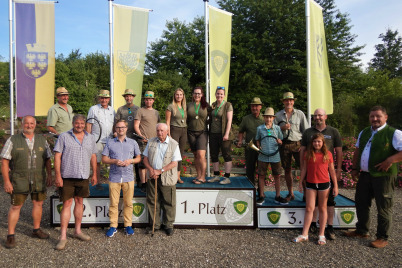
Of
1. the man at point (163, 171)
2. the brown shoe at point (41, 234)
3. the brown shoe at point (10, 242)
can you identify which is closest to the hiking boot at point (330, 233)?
the man at point (163, 171)

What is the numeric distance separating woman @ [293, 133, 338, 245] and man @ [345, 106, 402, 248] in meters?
0.53

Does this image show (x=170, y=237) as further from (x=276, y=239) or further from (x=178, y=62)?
(x=178, y=62)

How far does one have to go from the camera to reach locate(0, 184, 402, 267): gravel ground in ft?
12.0

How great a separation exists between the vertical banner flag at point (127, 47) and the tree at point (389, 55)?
157 ft

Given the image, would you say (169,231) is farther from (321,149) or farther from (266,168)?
(321,149)

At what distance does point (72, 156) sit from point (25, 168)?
653 millimetres

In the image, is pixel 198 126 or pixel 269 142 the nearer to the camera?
pixel 269 142

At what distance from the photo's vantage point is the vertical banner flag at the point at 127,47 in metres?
7.96

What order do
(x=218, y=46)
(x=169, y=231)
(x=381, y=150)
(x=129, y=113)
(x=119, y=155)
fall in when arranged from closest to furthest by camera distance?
(x=381, y=150), (x=119, y=155), (x=169, y=231), (x=129, y=113), (x=218, y=46)

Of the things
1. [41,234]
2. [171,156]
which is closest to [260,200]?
Result: [171,156]

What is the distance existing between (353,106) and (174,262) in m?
19.8

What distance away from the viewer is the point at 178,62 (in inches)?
926

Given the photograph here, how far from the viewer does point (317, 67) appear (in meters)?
7.37

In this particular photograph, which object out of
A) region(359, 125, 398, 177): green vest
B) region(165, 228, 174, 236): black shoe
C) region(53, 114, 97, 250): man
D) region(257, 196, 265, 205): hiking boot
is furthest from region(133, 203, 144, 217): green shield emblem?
region(359, 125, 398, 177): green vest
